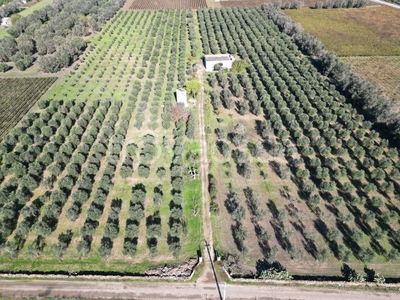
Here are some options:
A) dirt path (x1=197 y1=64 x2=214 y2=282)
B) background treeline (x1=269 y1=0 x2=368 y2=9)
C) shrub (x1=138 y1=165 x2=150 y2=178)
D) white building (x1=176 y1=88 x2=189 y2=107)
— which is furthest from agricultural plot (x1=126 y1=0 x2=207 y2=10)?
shrub (x1=138 y1=165 x2=150 y2=178)

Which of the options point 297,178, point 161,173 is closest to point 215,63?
point 161,173

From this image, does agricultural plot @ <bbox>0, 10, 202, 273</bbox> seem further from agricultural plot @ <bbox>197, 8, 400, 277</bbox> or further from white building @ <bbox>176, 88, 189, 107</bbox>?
agricultural plot @ <bbox>197, 8, 400, 277</bbox>

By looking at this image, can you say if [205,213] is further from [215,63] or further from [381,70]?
[381,70]

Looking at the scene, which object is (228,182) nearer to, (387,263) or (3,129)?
(387,263)

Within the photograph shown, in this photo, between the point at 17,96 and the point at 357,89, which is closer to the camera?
the point at 357,89

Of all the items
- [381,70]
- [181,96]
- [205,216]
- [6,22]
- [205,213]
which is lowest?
[205,216]

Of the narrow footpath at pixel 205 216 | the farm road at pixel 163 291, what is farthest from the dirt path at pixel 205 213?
the farm road at pixel 163 291
